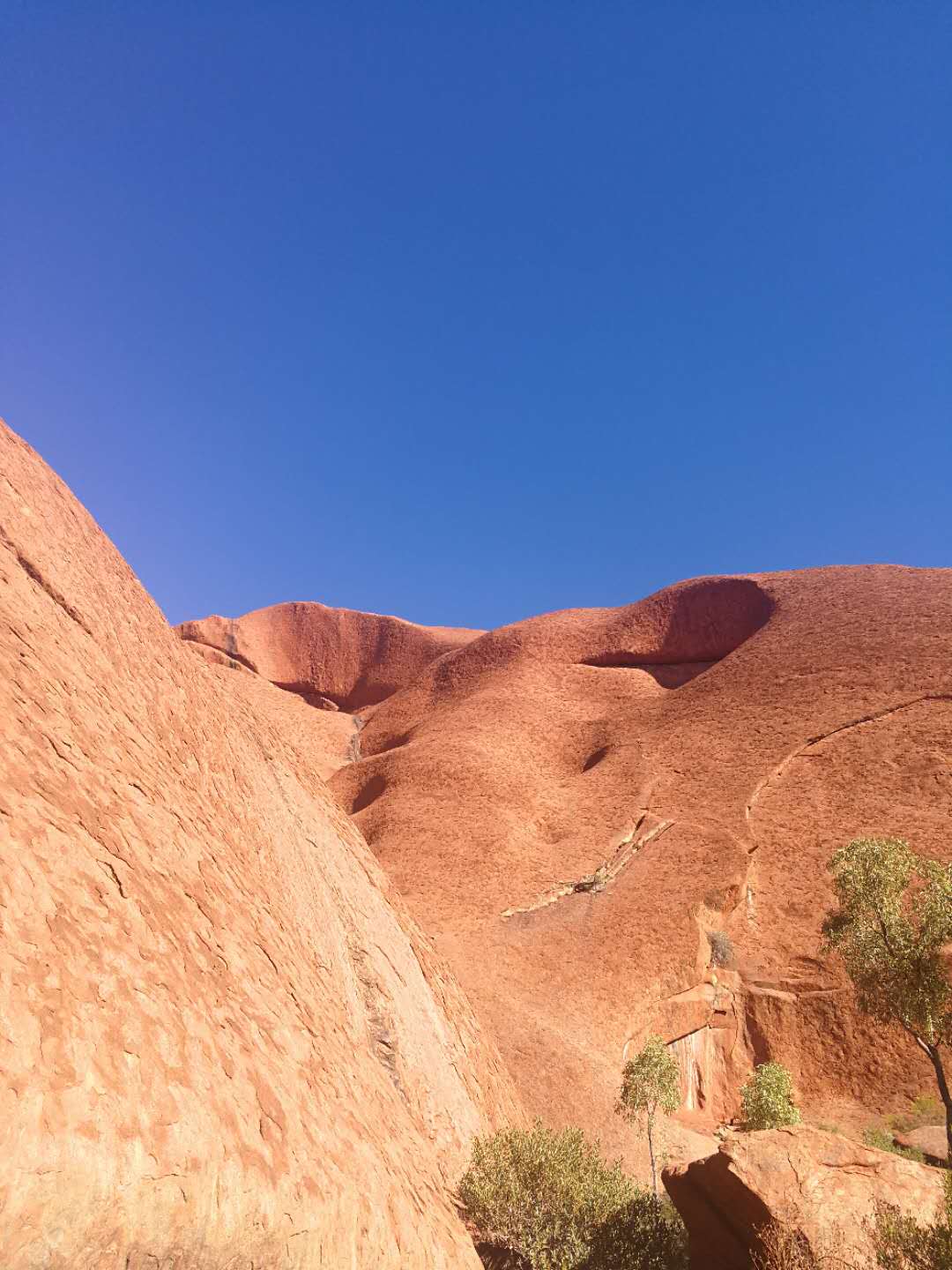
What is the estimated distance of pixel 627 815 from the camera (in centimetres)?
3225

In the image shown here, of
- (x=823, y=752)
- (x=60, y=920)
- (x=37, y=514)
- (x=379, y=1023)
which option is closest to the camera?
(x=60, y=920)

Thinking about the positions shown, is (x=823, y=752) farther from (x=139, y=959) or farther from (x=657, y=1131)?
(x=139, y=959)

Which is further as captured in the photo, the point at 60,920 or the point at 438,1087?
the point at 438,1087

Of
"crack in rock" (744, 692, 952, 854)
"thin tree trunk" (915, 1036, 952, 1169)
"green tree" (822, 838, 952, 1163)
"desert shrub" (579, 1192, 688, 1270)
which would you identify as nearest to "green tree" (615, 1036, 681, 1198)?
"green tree" (822, 838, 952, 1163)

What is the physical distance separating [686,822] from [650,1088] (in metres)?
15.3

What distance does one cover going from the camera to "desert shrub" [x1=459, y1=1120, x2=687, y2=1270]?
28.8 feet

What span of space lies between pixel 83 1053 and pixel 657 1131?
1680 centimetres

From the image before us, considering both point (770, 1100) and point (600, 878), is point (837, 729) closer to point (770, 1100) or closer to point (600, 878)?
point (600, 878)

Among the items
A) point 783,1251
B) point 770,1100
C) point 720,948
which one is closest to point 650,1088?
point 770,1100

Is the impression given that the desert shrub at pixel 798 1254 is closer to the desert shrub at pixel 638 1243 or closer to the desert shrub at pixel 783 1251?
the desert shrub at pixel 783 1251

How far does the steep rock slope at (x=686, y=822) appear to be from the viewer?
20.7 m

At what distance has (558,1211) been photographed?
30.6 feet

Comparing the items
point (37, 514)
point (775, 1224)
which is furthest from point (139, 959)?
point (37, 514)

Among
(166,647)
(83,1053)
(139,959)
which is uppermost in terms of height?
(166,647)
